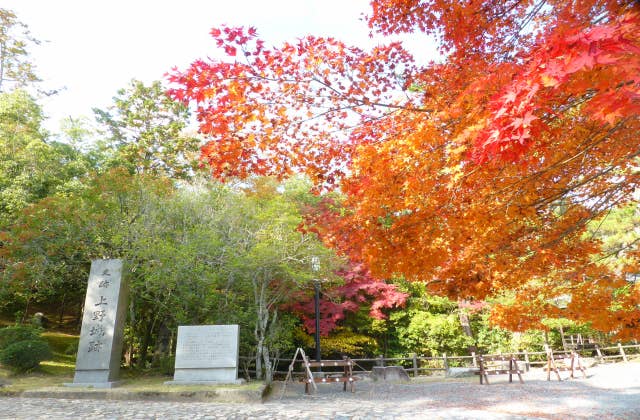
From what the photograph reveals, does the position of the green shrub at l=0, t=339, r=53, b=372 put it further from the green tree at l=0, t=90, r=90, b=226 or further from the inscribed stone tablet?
the green tree at l=0, t=90, r=90, b=226

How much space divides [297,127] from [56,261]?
10298 mm

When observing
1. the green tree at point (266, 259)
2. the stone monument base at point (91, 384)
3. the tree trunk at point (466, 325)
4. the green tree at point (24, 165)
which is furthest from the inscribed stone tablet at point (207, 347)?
the tree trunk at point (466, 325)

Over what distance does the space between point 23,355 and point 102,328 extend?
237 cm

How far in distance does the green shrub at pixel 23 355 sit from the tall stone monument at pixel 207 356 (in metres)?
3.89

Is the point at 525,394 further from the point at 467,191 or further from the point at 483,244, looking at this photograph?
the point at 467,191

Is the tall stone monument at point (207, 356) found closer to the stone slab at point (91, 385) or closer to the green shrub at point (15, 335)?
the stone slab at point (91, 385)

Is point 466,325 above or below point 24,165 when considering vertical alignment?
below

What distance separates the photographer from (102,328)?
9547mm

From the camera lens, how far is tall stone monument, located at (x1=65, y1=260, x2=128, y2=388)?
9.14m

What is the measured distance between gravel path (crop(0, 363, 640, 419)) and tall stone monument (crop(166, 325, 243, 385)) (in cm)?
133

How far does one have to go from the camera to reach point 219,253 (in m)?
11.7

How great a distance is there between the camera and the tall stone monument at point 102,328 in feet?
30.0

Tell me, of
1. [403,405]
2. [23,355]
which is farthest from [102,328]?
[403,405]

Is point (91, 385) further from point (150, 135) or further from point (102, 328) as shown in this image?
point (150, 135)
